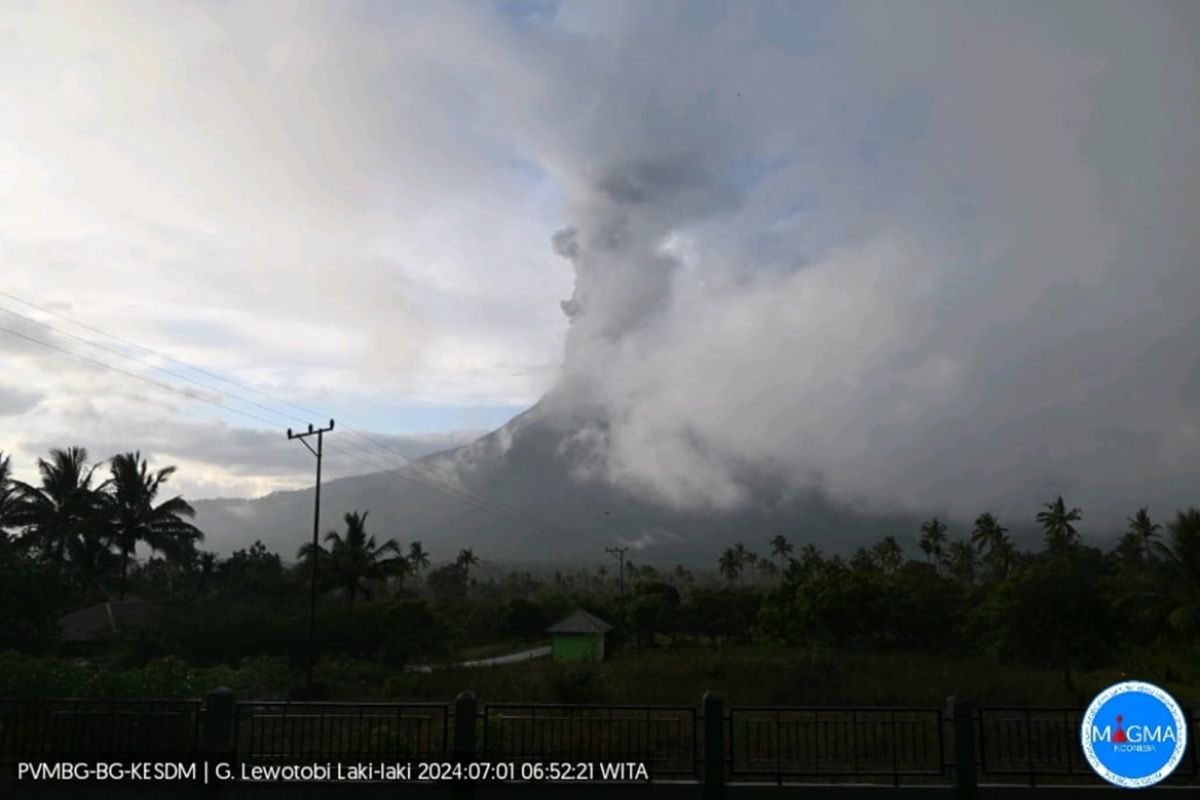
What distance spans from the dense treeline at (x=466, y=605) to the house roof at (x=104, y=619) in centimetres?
133

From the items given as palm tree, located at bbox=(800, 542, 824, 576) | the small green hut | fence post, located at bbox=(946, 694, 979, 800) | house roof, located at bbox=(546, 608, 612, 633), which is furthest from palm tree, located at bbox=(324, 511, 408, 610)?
palm tree, located at bbox=(800, 542, 824, 576)

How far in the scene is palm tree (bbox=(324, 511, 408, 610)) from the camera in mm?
45344

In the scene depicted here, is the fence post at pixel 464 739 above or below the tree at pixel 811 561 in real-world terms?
below

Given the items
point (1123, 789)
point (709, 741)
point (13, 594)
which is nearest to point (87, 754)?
point (709, 741)

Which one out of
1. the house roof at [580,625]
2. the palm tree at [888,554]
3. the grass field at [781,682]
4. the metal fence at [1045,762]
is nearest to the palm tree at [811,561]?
the palm tree at [888,554]

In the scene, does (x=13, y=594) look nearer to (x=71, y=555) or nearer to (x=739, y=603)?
(x=71, y=555)

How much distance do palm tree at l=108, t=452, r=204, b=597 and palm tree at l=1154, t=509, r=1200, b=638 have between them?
138ft

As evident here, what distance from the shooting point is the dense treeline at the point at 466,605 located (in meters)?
29.5

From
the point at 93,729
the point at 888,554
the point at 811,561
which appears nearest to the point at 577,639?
the point at 93,729

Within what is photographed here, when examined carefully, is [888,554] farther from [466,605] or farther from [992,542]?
[466,605]

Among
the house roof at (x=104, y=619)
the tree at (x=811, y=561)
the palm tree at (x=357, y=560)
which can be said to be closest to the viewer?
the house roof at (x=104, y=619)

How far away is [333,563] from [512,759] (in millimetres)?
35625

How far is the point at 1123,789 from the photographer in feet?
37.6

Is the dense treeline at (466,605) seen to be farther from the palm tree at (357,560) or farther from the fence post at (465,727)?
the fence post at (465,727)
